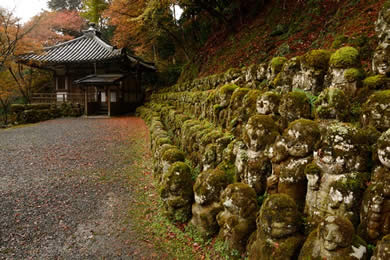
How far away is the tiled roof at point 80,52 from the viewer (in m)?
19.3

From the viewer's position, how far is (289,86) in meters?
3.96

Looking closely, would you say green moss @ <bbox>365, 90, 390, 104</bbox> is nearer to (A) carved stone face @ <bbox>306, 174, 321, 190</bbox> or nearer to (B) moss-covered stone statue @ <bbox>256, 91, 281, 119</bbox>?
(A) carved stone face @ <bbox>306, 174, 321, 190</bbox>

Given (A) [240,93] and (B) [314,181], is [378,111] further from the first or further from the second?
(A) [240,93]

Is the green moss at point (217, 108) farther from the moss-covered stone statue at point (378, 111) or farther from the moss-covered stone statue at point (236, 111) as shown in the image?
the moss-covered stone statue at point (378, 111)

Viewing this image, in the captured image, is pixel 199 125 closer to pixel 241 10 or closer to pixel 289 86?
pixel 289 86

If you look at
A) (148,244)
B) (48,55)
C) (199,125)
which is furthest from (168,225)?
(48,55)

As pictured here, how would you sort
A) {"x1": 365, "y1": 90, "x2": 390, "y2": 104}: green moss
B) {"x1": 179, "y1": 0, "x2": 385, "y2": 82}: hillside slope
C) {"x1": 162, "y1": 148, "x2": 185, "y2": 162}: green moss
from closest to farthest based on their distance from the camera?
{"x1": 365, "y1": 90, "x2": 390, "y2": 104}: green moss → {"x1": 179, "y1": 0, "x2": 385, "y2": 82}: hillside slope → {"x1": 162, "y1": 148, "x2": 185, "y2": 162}: green moss

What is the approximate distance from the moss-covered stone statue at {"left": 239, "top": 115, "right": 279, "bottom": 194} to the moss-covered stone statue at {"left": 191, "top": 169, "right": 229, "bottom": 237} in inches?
23.1

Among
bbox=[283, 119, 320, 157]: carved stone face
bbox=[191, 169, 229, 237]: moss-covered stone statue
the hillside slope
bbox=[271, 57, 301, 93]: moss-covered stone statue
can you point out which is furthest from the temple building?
bbox=[283, 119, 320, 157]: carved stone face

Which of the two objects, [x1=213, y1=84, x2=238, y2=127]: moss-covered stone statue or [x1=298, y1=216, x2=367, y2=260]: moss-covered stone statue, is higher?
[x1=213, y1=84, x2=238, y2=127]: moss-covered stone statue

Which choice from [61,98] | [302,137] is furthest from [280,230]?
[61,98]

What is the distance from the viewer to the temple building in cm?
1944

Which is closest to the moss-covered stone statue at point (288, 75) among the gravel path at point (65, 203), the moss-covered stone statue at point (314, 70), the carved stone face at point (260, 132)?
the moss-covered stone statue at point (314, 70)

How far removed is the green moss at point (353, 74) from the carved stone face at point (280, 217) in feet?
5.87
